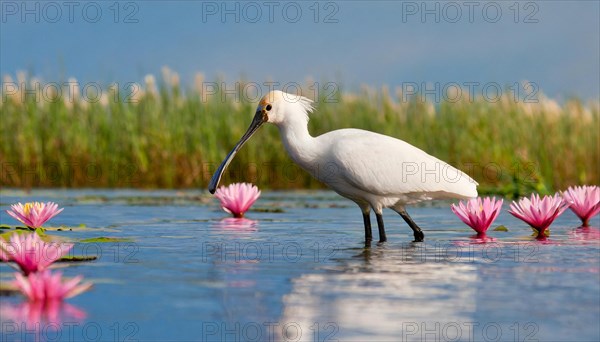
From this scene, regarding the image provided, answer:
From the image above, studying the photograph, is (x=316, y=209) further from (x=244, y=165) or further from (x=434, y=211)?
(x=244, y=165)

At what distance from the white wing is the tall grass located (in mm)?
8805

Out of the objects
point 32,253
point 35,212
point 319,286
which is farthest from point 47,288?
point 35,212

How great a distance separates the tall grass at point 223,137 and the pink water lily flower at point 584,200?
23.8ft

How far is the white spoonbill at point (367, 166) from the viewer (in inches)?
360

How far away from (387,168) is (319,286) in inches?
130

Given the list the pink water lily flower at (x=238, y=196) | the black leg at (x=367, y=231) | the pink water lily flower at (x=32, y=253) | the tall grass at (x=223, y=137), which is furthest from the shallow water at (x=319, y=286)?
the tall grass at (x=223, y=137)

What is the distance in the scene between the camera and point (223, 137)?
20.5 m

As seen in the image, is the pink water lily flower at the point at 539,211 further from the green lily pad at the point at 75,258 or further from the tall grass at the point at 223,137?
the tall grass at the point at 223,137

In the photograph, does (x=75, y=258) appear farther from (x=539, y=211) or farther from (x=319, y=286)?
(x=539, y=211)

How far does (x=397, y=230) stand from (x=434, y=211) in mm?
3166

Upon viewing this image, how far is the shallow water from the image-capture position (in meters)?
4.79

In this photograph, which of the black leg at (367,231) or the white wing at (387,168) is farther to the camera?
the black leg at (367,231)

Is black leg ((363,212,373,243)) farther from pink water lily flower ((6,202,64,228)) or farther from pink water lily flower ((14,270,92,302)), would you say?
pink water lily flower ((14,270,92,302))

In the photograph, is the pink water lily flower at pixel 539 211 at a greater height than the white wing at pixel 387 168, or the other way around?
the white wing at pixel 387 168
